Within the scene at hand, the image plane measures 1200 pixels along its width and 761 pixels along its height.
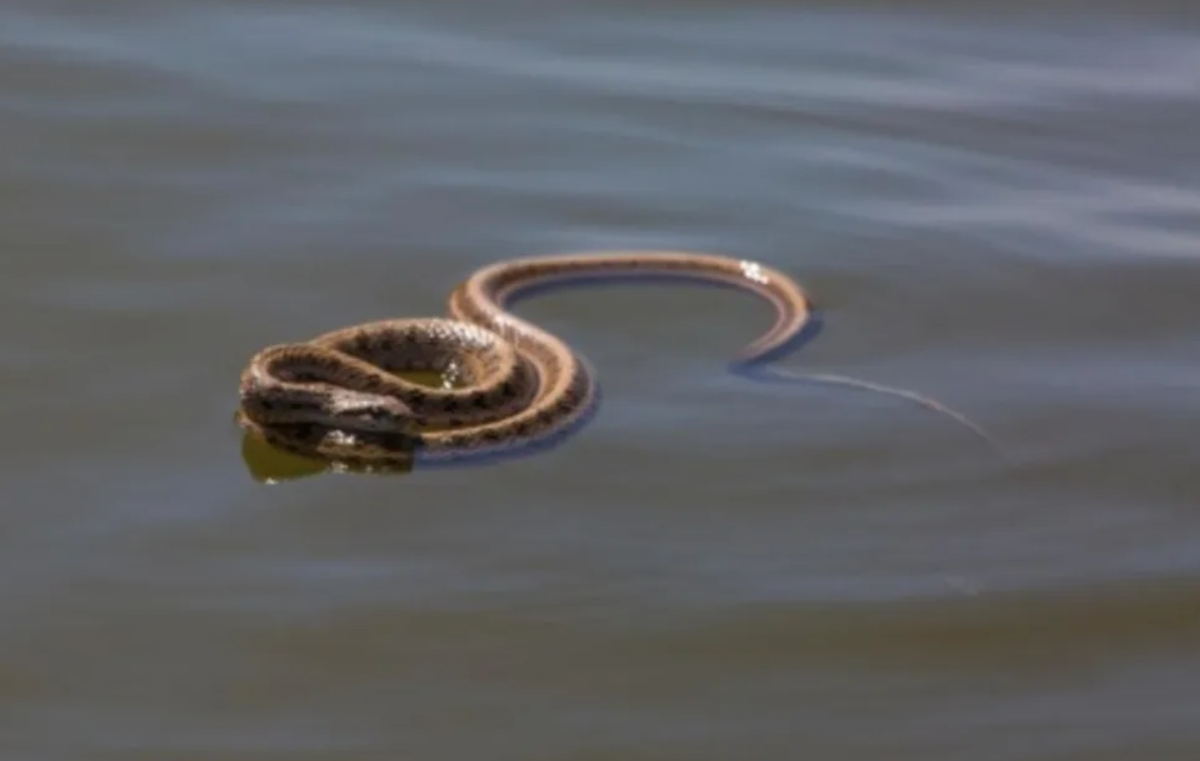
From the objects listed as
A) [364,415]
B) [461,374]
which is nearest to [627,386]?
[461,374]

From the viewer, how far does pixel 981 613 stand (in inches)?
355

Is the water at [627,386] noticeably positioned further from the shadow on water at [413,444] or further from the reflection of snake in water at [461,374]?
the reflection of snake in water at [461,374]

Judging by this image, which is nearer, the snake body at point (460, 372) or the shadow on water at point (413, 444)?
the shadow on water at point (413, 444)

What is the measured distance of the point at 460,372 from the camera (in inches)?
470

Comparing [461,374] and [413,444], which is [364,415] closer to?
[413,444]

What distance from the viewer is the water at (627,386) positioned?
841 cm

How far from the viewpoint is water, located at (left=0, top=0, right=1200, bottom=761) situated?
8.41 m

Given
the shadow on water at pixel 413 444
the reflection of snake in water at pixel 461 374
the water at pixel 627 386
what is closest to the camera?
the water at pixel 627 386

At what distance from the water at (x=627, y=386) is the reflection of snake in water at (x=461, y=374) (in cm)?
20

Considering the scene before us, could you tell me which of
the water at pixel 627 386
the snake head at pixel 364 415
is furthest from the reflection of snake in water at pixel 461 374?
the water at pixel 627 386

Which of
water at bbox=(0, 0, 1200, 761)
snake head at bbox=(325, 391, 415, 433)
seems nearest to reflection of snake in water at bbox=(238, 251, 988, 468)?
snake head at bbox=(325, 391, 415, 433)

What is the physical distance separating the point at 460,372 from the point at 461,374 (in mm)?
19

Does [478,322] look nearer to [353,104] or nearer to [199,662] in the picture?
[353,104]

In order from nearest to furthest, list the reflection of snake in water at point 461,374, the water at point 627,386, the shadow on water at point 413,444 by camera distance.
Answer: the water at point 627,386, the shadow on water at point 413,444, the reflection of snake in water at point 461,374
